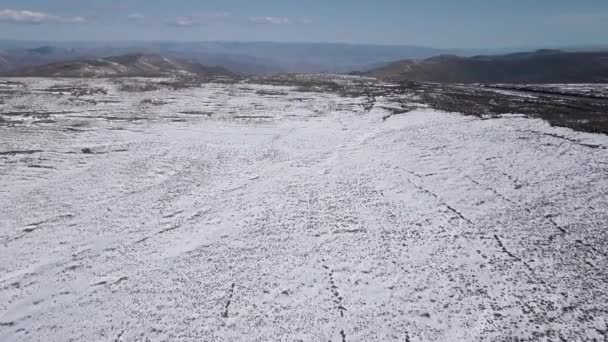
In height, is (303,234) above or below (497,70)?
below

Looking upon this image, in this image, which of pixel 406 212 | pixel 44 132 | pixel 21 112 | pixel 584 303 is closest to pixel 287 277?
pixel 406 212

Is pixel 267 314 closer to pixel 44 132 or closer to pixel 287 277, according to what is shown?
pixel 287 277

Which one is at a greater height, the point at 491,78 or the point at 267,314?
the point at 491,78

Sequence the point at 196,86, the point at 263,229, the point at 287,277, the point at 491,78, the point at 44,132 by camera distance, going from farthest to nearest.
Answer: the point at 491,78 → the point at 196,86 → the point at 44,132 → the point at 263,229 → the point at 287,277

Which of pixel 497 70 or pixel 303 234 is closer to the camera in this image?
pixel 303 234
